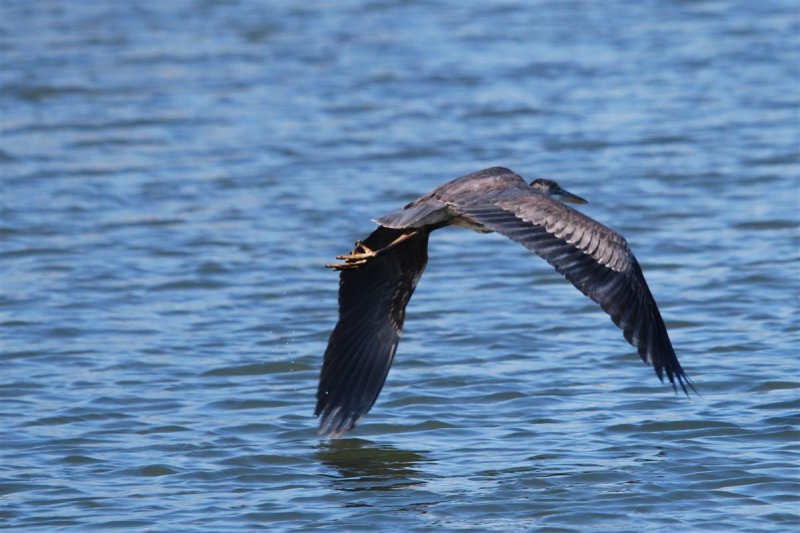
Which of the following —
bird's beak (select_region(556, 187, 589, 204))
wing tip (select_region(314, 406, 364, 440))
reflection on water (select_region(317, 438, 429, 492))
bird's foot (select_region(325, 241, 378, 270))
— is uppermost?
bird's beak (select_region(556, 187, 589, 204))

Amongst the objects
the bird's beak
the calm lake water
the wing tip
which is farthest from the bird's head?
the wing tip

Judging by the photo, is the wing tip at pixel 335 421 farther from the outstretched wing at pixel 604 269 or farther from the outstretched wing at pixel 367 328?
the outstretched wing at pixel 604 269

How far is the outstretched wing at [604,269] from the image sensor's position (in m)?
6.25

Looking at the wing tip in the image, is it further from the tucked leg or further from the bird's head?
the bird's head

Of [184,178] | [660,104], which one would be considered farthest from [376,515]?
[660,104]

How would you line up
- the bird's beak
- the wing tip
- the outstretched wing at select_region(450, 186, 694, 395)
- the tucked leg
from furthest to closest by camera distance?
the bird's beak → the wing tip → the tucked leg → the outstretched wing at select_region(450, 186, 694, 395)

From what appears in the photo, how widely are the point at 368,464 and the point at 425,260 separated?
3.51ft

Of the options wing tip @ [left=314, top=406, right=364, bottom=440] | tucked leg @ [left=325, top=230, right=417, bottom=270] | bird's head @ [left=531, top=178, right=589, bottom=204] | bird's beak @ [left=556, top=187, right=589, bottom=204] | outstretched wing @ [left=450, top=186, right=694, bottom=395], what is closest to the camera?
outstretched wing @ [left=450, top=186, right=694, bottom=395]

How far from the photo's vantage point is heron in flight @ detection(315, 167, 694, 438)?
6301 millimetres

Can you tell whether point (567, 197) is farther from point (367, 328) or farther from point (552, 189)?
point (367, 328)

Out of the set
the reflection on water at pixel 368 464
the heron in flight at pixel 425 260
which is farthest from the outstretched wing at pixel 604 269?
the reflection on water at pixel 368 464

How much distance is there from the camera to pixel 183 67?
16.5 meters

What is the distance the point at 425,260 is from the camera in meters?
7.62

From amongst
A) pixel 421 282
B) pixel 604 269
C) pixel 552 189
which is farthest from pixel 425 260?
pixel 421 282
